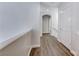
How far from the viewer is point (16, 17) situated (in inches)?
206

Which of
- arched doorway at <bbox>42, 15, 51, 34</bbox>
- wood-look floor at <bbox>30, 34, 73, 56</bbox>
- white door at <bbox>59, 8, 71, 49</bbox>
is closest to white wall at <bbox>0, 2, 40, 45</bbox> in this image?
wood-look floor at <bbox>30, 34, 73, 56</bbox>

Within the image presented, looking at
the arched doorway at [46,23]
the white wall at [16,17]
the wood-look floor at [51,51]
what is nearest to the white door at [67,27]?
the wood-look floor at [51,51]

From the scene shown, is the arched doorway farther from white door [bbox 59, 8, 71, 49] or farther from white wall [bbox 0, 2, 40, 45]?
white wall [bbox 0, 2, 40, 45]

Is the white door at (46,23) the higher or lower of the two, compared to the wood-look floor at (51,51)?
higher

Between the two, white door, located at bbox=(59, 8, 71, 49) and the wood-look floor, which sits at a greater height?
white door, located at bbox=(59, 8, 71, 49)

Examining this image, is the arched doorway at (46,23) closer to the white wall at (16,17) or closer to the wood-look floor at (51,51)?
the wood-look floor at (51,51)

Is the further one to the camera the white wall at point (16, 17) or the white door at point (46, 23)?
the white door at point (46, 23)

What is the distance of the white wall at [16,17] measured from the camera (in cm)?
525

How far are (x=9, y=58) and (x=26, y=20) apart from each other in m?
4.16

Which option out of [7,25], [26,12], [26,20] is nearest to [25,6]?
[26,12]

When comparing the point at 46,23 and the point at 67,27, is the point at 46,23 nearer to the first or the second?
the point at 46,23

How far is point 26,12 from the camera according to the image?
5.41m

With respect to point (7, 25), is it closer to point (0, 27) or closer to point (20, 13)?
point (0, 27)

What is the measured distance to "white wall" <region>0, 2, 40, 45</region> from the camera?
525cm
